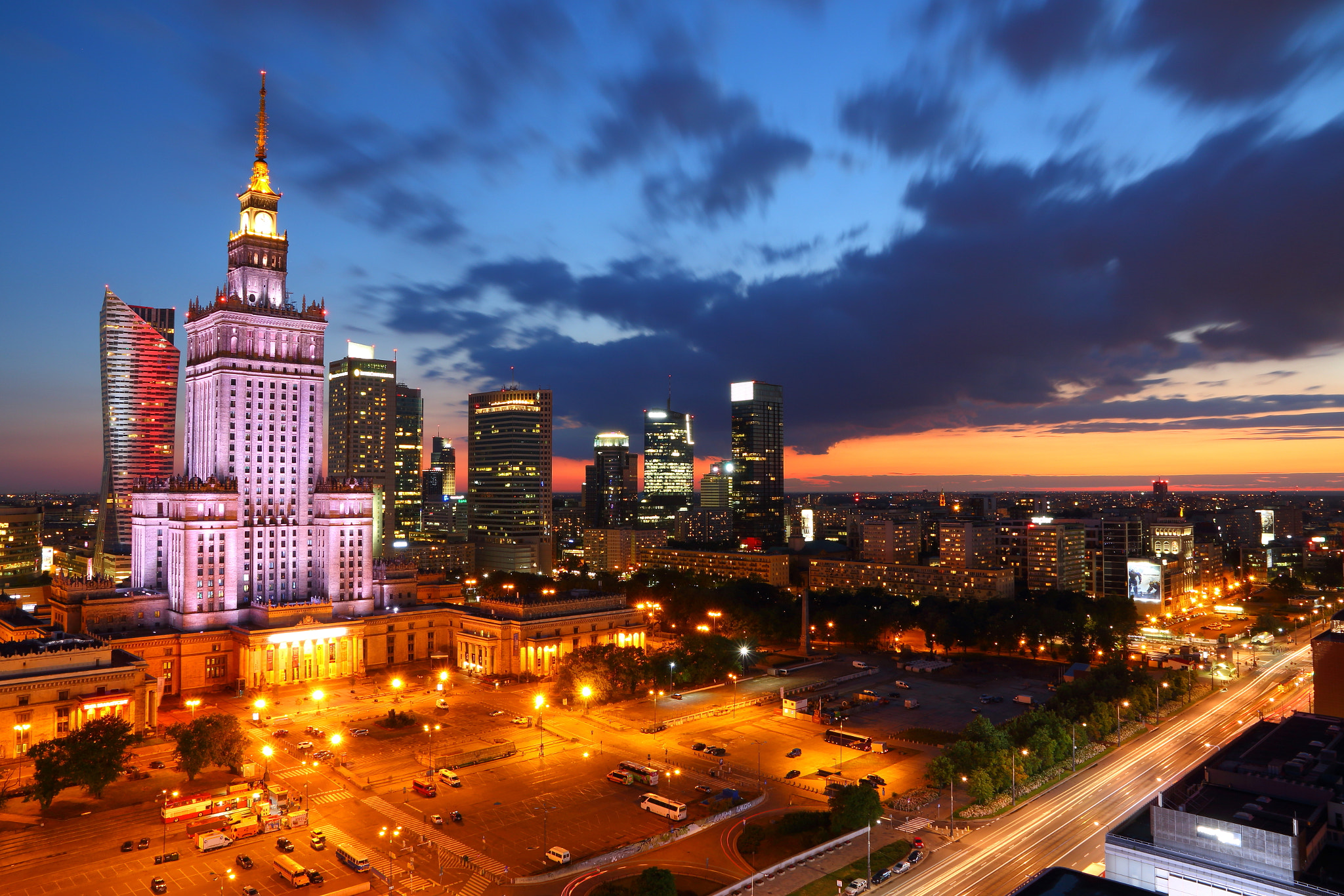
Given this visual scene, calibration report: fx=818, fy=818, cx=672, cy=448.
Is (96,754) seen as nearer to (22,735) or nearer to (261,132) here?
(22,735)

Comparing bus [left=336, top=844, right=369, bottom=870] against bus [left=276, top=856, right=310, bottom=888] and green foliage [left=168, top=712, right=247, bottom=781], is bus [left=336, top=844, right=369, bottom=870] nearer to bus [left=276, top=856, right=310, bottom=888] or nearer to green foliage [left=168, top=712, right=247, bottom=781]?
bus [left=276, top=856, right=310, bottom=888]

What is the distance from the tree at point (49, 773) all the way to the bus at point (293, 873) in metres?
28.5

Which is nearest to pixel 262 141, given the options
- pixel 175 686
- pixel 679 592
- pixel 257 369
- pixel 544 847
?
pixel 257 369

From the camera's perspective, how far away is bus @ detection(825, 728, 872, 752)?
316ft

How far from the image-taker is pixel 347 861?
6462cm

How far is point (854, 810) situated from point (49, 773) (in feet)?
239

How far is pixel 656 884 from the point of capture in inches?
2157

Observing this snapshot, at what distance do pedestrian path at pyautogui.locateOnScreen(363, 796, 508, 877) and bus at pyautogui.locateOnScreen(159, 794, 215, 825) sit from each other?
1350 cm

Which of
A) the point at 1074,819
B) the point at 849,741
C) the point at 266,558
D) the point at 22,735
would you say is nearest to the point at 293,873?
the point at 22,735

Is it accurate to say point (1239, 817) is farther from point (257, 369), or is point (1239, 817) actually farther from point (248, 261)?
point (248, 261)

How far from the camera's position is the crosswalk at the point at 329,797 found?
259 feet

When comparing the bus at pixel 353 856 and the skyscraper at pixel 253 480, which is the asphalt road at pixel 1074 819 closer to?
the bus at pixel 353 856

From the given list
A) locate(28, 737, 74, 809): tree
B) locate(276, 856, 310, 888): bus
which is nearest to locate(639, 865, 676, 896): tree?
locate(276, 856, 310, 888): bus

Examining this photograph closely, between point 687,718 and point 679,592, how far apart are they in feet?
251
